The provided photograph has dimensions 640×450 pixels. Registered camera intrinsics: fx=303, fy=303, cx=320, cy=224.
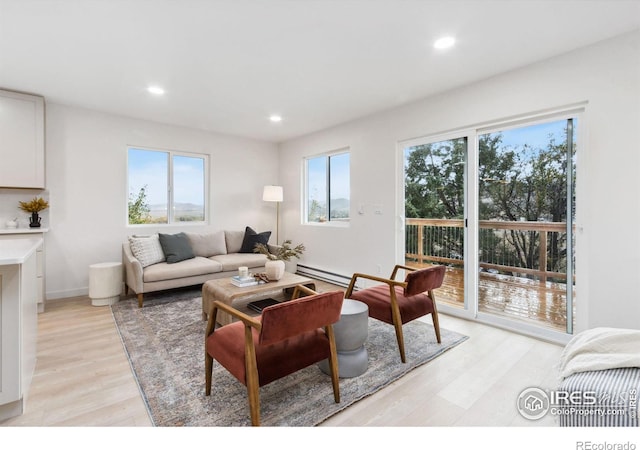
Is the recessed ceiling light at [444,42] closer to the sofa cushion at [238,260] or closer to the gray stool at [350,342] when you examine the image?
the gray stool at [350,342]

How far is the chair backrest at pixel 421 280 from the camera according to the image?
92.7 inches

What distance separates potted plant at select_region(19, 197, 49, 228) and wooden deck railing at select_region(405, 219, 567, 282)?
179 inches

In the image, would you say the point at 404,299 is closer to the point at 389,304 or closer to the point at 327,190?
the point at 389,304

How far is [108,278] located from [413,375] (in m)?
3.60

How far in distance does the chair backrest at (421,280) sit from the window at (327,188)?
2.34 metres

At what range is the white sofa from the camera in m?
3.65

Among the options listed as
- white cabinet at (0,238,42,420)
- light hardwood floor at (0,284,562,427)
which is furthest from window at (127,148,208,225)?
white cabinet at (0,238,42,420)

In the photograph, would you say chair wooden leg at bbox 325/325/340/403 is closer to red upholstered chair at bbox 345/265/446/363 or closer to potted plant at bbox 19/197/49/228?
red upholstered chair at bbox 345/265/446/363

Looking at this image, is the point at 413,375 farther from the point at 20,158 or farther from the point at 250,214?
the point at 20,158

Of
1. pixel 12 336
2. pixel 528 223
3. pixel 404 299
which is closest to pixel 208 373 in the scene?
pixel 12 336
